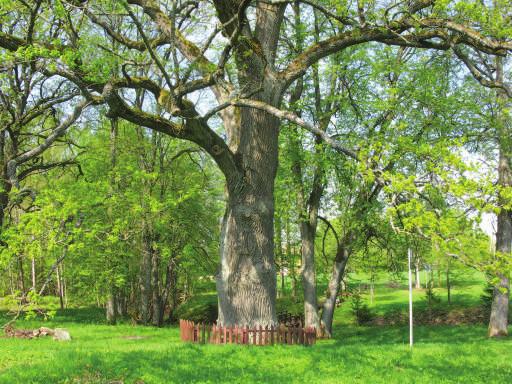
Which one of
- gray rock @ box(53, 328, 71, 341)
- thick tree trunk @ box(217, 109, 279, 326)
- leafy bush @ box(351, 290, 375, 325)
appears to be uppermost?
thick tree trunk @ box(217, 109, 279, 326)

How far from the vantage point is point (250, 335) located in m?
10.8

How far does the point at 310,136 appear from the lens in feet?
65.1

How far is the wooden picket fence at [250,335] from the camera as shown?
35.2ft

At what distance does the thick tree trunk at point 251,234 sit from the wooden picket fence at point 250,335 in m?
0.23

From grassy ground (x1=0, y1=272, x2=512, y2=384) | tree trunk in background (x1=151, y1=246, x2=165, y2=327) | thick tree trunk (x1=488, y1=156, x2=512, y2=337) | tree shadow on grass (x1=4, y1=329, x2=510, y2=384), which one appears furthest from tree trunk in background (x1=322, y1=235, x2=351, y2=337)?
tree shadow on grass (x1=4, y1=329, x2=510, y2=384)

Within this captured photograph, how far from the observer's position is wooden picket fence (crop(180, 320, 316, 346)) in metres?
10.7

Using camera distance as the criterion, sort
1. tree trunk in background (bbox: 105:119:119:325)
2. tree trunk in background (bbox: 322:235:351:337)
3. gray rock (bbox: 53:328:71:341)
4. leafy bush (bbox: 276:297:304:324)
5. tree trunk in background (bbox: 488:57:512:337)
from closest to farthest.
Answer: gray rock (bbox: 53:328:71:341)
tree trunk in background (bbox: 488:57:512:337)
tree trunk in background (bbox: 105:119:119:325)
tree trunk in background (bbox: 322:235:351:337)
leafy bush (bbox: 276:297:304:324)

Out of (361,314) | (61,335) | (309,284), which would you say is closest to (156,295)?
(309,284)

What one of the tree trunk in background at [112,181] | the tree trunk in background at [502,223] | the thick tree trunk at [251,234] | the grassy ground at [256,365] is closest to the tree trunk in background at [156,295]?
the tree trunk in background at [112,181]

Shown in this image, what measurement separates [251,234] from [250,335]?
7.19 ft

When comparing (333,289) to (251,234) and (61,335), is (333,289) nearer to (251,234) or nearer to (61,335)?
(61,335)

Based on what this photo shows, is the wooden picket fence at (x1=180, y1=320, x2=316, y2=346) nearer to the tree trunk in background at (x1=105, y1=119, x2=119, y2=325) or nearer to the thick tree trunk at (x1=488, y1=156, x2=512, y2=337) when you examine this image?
the tree trunk in background at (x1=105, y1=119, x2=119, y2=325)

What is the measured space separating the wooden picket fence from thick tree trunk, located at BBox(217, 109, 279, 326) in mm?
232

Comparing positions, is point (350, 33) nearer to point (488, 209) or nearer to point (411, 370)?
point (488, 209)
